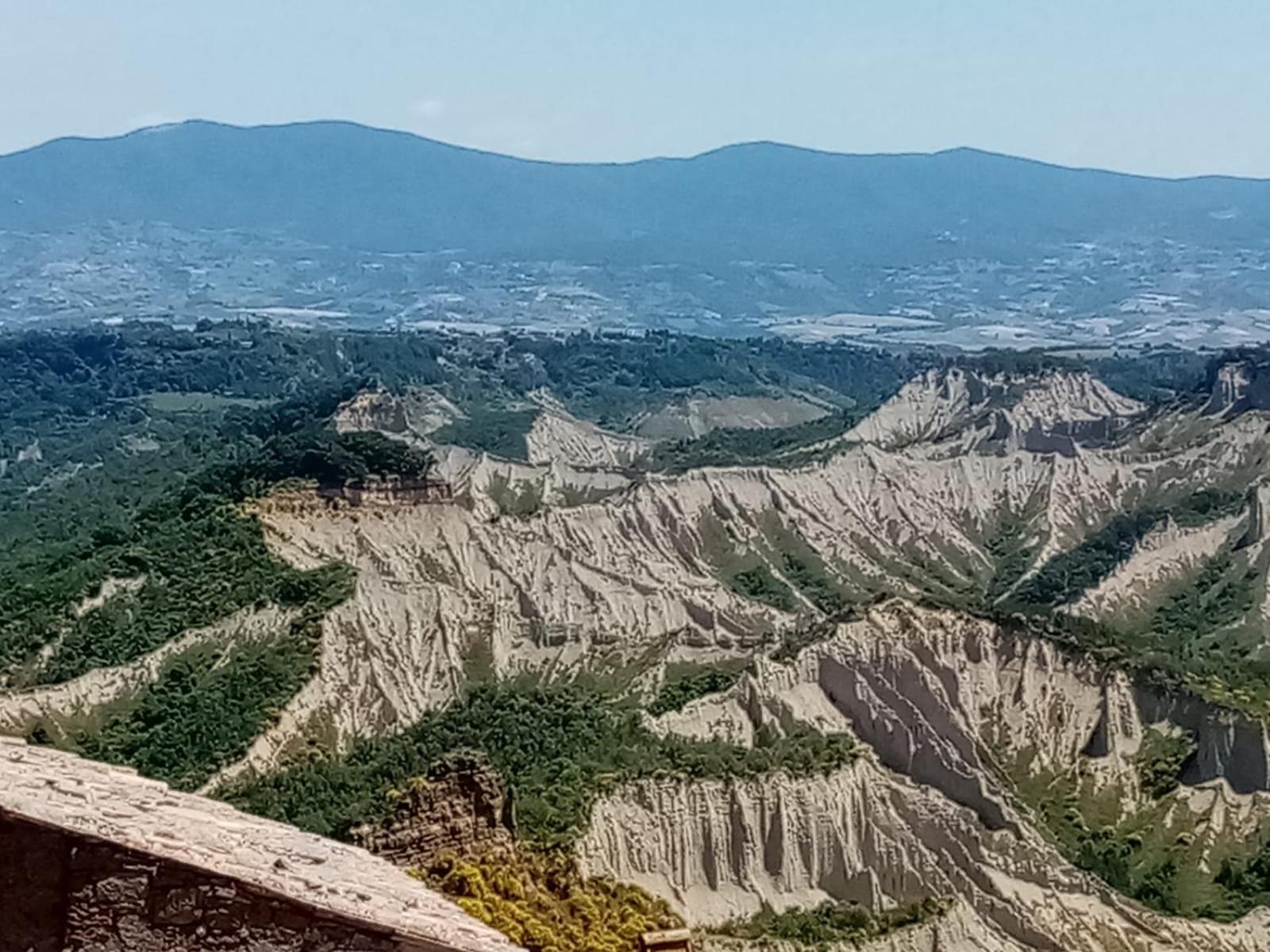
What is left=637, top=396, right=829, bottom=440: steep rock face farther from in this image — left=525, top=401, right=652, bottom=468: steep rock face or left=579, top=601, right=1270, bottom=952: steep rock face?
left=579, top=601, right=1270, bottom=952: steep rock face

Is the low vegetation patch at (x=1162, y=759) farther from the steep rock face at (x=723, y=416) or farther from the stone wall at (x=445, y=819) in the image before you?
the steep rock face at (x=723, y=416)

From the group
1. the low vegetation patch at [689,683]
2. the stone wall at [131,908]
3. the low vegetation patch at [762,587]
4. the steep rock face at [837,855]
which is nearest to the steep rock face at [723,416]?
the low vegetation patch at [762,587]

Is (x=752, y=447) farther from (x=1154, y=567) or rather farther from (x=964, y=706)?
(x=964, y=706)

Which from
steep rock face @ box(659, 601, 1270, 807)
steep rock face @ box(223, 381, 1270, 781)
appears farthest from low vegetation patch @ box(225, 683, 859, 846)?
steep rock face @ box(223, 381, 1270, 781)

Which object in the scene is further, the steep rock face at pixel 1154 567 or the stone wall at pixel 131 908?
the steep rock face at pixel 1154 567

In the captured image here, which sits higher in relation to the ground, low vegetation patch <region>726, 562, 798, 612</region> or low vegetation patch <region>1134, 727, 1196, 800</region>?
low vegetation patch <region>1134, 727, 1196, 800</region>

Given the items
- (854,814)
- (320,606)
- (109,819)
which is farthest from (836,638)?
(109,819)
